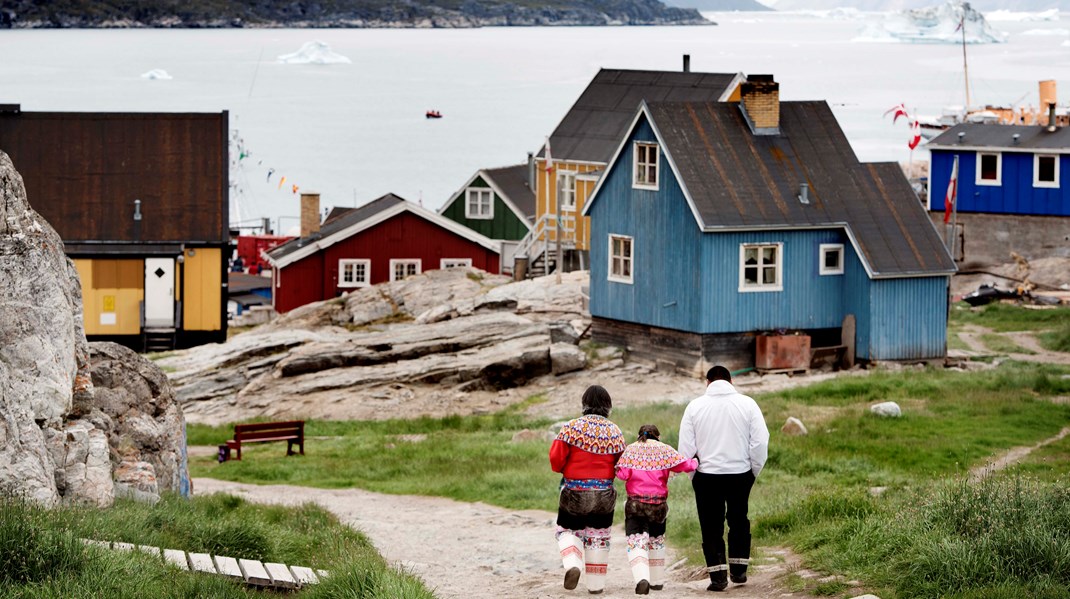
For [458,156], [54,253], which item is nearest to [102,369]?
[54,253]

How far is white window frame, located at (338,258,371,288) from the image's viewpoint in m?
52.4

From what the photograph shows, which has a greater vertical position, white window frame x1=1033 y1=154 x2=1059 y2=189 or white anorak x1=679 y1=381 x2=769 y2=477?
white window frame x1=1033 y1=154 x2=1059 y2=189

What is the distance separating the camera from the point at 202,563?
42.6ft

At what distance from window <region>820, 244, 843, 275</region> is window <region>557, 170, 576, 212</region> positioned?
18223 millimetres

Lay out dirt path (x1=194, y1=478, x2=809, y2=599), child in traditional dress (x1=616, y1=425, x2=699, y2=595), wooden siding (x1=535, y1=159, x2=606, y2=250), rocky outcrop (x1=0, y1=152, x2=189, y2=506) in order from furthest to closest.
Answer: wooden siding (x1=535, y1=159, x2=606, y2=250) → dirt path (x1=194, y1=478, x2=809, y2=599) → rocky outcrop (x1=0, y1=152, x2=189, y2=506) → child in traditional dress (x1=616, y1=425, x2=699, y2=595)

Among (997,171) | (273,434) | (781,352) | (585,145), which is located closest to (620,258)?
(781,352)

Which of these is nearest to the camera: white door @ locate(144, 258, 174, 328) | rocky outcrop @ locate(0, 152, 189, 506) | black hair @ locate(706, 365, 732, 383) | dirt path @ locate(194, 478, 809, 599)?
black hair @ locate(706, 365, 732, 383)

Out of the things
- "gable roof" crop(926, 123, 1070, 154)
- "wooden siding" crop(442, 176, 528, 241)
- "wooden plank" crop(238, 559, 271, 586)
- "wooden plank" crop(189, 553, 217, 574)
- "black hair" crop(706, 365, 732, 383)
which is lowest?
"wooden plank" crop(238, 559, 271, 586)

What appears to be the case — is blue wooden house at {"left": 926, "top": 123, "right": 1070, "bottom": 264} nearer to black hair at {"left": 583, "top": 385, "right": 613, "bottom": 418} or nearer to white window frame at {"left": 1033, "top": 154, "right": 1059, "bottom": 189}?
white window frame at {"left": 1033, "top": 154, "right": 1059, "bottom": 189}

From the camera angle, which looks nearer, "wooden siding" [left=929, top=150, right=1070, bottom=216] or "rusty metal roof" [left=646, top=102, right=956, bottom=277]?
"rusty metal roof" [left=646, top=102, right=956, bottom=277]

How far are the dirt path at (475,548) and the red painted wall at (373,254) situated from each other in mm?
26706

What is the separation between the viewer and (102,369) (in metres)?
19.0

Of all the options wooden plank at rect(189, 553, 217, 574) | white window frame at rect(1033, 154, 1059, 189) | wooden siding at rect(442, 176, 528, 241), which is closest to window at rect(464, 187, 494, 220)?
wooden siding at rect(442, 176, 528, 241)

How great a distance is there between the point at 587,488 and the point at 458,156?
14761 centimetres
